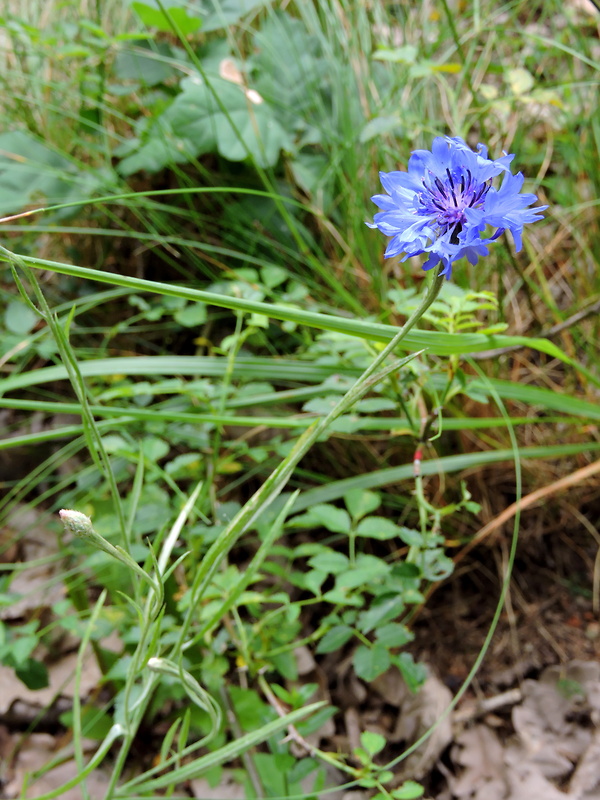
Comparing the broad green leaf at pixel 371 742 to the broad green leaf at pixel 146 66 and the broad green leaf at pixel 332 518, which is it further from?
the broad green leaf at pixel 146 66

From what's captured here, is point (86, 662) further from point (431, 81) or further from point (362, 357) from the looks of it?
point (431, 81)

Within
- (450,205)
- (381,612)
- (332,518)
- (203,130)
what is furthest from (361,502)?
(203,130)

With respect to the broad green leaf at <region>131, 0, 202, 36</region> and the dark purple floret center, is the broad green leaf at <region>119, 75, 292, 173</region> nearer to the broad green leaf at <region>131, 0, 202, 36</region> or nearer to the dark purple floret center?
the broad green leaf at <region>131, 0, 202, 36</region>

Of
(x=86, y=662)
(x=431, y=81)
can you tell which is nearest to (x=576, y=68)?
(x=431, y=81)

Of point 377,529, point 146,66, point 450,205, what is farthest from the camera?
point 146,66

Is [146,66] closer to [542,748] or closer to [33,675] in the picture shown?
[33,675]

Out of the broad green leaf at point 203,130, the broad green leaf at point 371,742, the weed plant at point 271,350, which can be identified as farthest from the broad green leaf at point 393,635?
the broad green leaf at point 203,130
